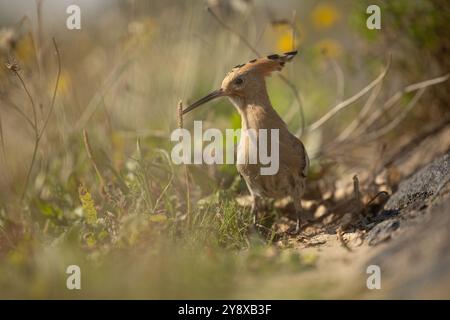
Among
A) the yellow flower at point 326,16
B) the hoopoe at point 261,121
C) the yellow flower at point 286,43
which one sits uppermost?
the yellow flower at point 326,16

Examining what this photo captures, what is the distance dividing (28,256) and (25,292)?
17.0 inches

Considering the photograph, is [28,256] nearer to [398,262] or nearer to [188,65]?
[398,262]

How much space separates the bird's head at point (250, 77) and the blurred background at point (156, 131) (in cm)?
24

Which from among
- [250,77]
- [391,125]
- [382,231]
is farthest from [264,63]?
[391,125]

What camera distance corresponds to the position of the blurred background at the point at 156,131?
2496 millimetres

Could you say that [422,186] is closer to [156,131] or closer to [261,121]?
[261,121]

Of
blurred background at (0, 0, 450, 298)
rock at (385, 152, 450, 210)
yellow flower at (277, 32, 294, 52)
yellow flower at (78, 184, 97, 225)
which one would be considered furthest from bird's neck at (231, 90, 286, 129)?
yellow flower at (277, 32, 294, 52)

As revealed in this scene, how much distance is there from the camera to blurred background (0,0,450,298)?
2496 mm

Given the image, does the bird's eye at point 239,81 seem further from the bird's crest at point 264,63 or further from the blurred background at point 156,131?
the blurred background at point 156,131

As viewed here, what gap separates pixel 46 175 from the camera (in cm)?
377

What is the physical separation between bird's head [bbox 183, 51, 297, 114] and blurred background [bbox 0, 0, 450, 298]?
0.24 m

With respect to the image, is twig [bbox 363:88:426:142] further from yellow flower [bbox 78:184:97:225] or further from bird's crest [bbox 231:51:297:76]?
yellow flower [bbox 78:184:97:225]

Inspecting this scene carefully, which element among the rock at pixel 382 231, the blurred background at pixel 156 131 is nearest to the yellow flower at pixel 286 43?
the blurred background at pixel 156 131
